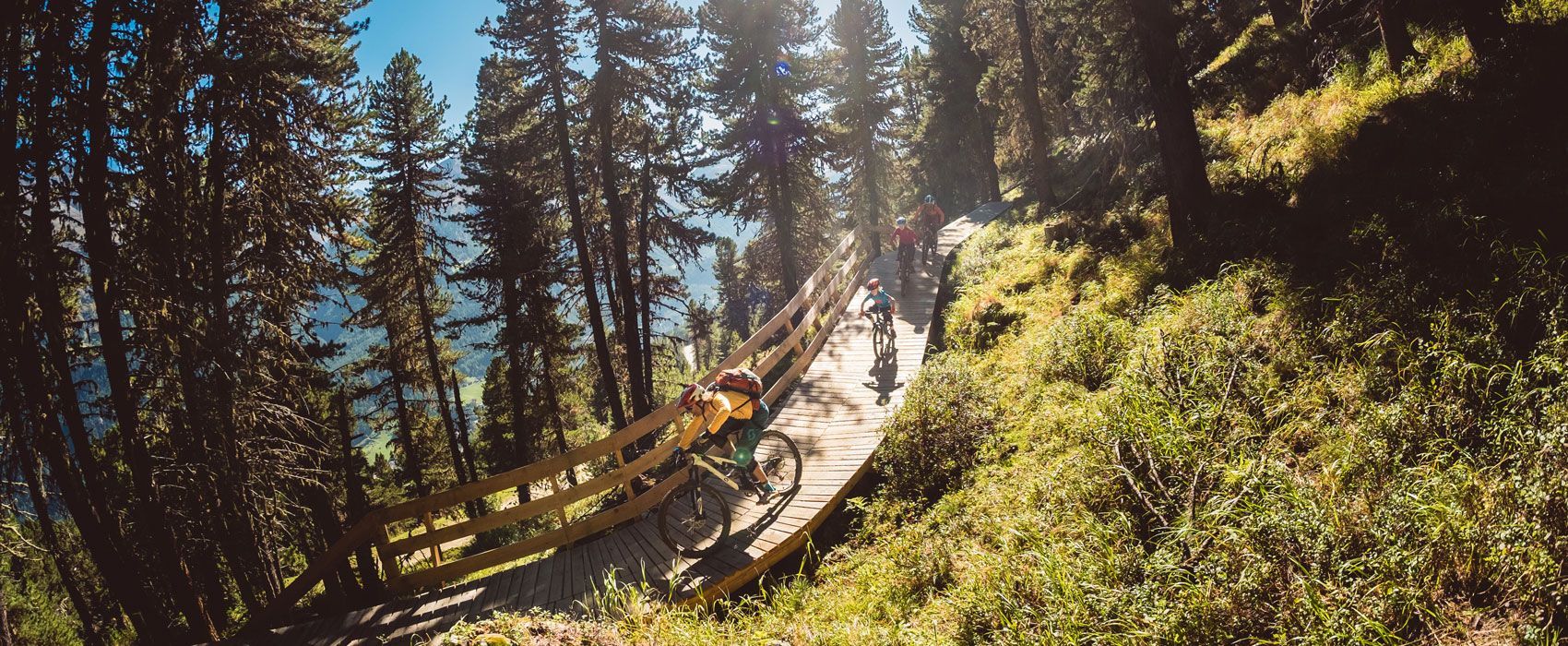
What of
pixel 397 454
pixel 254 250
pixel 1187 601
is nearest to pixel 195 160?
pixel 254 250

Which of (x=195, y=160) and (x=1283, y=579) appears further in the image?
(x=195, y=160)

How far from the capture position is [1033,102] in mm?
23047

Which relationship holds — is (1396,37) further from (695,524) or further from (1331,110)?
(695,524)

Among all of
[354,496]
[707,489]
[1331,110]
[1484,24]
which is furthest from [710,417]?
[354,496]

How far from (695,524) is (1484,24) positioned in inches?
510

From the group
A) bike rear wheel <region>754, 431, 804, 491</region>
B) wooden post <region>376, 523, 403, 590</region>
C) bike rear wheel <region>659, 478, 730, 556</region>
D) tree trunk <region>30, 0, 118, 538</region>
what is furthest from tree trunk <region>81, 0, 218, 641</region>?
bike rear wheel <region>754, 431, 804, 491</region>

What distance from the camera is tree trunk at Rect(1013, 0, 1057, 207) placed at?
72.7ft

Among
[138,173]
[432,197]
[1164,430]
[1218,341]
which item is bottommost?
[1164,430]

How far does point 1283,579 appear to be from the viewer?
3.68m

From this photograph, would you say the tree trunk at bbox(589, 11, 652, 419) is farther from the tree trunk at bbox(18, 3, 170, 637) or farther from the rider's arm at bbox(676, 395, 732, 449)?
the rider's arm at bbox(676, 395, 732, 449)

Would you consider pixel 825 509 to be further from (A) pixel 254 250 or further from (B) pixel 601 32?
(B) pixel 601 32

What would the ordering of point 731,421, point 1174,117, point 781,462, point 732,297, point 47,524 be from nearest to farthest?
1. point 731,421
2. point 781,462
3. point 1174,117
4. point 47,524
5. point 732,297

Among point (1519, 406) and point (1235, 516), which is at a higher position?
point (1519, 406)

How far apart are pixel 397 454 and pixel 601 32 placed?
2683 cm
